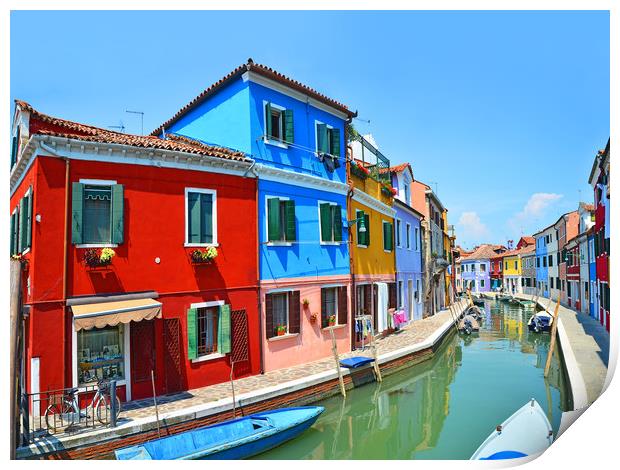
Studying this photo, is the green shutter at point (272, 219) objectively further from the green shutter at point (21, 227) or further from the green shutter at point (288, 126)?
the green shutter at point (21, 227)

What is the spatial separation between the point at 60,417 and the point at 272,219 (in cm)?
740

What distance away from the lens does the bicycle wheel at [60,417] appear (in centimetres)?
821

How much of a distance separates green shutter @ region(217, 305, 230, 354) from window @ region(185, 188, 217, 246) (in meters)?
2.00

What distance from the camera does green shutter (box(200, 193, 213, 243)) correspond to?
11.9 meters

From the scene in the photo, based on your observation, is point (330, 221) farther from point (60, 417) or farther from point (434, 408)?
point (60, 417)

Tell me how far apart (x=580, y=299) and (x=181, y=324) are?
31.3 m

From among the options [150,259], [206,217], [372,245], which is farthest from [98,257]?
[372,245]

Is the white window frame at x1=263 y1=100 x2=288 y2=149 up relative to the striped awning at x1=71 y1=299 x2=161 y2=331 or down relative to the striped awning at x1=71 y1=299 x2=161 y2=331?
up

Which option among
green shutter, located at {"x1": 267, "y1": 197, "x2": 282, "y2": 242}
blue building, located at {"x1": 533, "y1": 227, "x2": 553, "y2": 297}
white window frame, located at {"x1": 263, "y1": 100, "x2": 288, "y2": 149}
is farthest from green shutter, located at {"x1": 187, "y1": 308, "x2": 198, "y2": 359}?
blue building, located at {"x1": 533, "y1": 227, "x2": 553, "y2": 297}

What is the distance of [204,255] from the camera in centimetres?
1169

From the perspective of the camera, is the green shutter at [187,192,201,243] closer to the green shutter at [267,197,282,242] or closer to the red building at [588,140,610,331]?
the green shutter at [267,197,282,242]

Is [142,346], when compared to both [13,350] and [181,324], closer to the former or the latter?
[181,324]

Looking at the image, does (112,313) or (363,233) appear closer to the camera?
(112,313)

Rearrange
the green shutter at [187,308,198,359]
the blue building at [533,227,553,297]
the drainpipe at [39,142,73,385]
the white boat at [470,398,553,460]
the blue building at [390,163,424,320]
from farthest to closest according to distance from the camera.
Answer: the blue building at [533,227,553,297]
the blue building at [390,163,424,320]
the green shutter at [187,308,198,359]
the drainpipe at [39,142,73,385]
the white boat at [470,398,553,460]
